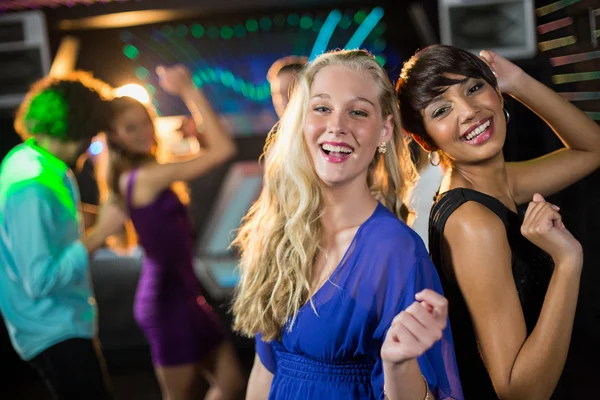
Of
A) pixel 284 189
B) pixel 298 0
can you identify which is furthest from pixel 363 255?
pixel 298 0

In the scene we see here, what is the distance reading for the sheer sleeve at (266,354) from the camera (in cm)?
161

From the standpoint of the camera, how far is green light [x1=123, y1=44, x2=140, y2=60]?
187 inches

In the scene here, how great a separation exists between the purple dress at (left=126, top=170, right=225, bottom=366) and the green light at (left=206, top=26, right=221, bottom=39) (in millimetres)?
1863

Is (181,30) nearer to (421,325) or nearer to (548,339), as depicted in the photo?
(548,339)

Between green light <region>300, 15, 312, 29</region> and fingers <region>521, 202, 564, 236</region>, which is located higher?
green light <region>300, 15, 312, 29</region>

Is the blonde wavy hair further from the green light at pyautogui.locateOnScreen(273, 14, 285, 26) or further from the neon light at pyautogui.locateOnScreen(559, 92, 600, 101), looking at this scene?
the green light at pyautogui.locateOnScreen(273, 14, 285, 26)

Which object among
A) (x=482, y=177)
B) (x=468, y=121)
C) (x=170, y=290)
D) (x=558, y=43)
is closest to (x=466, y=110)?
(x=468, y=121)

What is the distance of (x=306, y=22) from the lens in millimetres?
4629

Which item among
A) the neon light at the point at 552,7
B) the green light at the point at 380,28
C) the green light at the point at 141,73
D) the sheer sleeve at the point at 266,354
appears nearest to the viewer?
the sheer sleeve at the point at 266,354

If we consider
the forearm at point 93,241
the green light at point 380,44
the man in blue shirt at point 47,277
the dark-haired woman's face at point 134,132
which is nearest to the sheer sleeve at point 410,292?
the man in blue shirt at point 47,277

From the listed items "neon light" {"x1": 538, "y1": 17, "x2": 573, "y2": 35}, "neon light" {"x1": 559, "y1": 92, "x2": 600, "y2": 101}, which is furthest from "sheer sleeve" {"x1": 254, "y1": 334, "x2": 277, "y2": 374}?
"neon light" {"x1": 538, "y1": 17, "x2": 573, "y2": 35}

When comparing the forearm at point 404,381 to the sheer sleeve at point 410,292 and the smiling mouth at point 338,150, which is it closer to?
the sheer sleeve at point 410,292

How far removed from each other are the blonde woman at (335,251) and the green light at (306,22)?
3152 mm

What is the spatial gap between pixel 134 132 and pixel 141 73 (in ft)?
5.62
